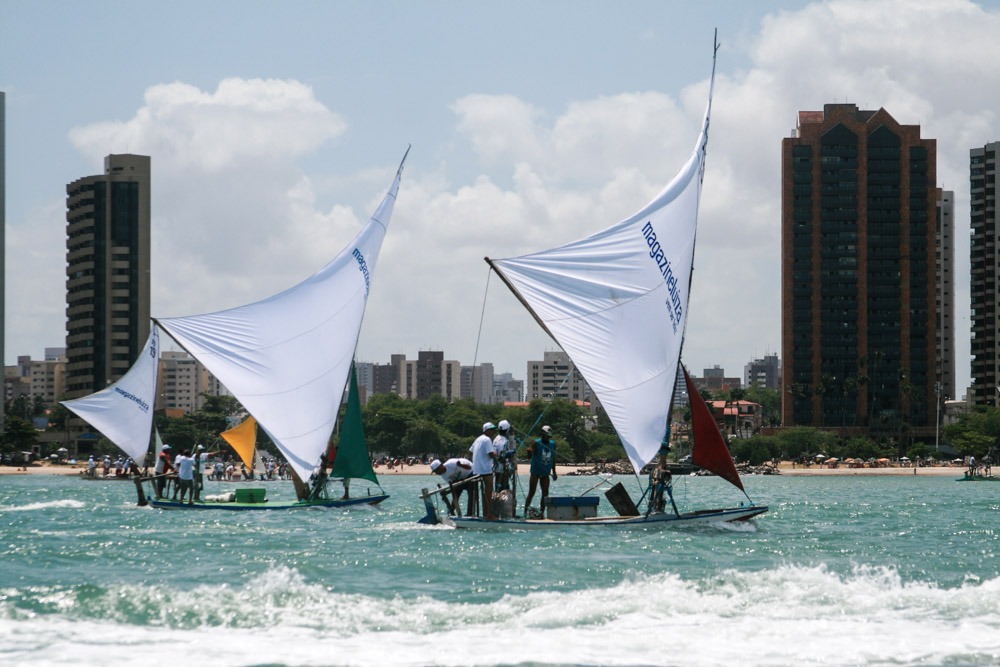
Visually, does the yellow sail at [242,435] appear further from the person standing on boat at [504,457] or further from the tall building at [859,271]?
the tall building at [859,271]

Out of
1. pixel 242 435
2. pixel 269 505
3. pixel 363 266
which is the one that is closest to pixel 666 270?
pixel 363 266

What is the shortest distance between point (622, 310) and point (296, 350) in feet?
41.7

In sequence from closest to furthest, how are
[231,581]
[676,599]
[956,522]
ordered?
[676,599] → [231,581] → [956,522]

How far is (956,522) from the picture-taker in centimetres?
4219

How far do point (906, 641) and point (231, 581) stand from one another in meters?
11.1

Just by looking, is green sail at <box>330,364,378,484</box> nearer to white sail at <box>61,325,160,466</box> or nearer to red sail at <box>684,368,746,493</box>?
white sail at <box>61,325,160,466</box>

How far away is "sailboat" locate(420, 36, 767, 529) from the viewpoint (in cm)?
3080

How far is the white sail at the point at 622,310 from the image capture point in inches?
1212

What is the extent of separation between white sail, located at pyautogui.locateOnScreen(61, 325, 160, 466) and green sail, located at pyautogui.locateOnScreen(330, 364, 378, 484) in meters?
14.6

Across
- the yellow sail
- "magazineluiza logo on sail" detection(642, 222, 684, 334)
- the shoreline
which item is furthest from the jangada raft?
the shoreline

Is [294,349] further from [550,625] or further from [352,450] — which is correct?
[550,625]

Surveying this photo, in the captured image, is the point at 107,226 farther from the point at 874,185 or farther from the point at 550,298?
the point at 550,298

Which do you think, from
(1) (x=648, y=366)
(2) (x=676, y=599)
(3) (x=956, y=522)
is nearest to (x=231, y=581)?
(2) (x=676, y=599)

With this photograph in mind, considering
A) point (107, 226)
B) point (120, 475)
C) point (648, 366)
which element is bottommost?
point (120, 475)
